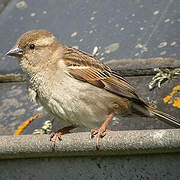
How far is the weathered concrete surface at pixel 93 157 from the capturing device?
7.16 ft

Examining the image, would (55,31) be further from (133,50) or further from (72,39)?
(133,50)

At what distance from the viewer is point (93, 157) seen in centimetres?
235

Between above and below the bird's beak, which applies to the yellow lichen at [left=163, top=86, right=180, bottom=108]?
below

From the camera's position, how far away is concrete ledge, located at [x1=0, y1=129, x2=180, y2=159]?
215cm

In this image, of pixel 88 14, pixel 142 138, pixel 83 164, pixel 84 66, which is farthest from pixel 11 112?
pixel 142 138

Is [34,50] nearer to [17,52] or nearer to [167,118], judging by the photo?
[17,52]

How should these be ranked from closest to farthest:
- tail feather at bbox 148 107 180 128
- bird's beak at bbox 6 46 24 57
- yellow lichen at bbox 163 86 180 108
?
tail feather at bbox 148 107 180 128
yellow lichen at bbox 163 86 180 108
bird's beak at bbox 6 46 24 57

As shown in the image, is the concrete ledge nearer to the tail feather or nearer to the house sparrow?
the house sparrow

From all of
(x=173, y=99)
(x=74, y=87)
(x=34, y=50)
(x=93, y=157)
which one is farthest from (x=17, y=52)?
(x=93, y=157)

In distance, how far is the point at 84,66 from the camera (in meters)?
3.62

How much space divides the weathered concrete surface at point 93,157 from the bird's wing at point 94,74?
42.6 inches

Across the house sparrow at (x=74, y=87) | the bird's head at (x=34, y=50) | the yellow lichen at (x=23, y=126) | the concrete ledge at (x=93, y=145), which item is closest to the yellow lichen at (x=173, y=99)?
the house sparrow at (x=74, y=87)

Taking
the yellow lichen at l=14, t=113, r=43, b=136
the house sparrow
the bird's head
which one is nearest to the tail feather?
the house sparrow

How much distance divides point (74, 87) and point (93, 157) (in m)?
1.08
